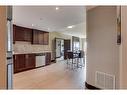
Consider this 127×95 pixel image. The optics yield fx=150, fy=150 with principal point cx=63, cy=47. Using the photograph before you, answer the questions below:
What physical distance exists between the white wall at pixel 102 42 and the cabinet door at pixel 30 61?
3.65 meters

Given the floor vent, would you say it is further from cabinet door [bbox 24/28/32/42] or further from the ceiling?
cabinet door [bbox 24/28/32/42]

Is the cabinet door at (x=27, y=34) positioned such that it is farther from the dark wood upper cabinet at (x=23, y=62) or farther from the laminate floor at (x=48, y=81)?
the laminate floor at (x=48, y=81)

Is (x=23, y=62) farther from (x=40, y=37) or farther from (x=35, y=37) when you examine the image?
(x=40, y=37)

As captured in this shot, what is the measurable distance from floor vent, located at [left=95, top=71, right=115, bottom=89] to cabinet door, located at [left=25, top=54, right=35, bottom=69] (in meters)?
4.08

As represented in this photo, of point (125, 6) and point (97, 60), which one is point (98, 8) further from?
point (125, 6)

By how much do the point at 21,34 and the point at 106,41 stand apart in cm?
461

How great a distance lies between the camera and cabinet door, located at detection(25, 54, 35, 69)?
698 cm

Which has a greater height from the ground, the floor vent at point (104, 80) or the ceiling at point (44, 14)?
the ceiling at point (44, 14)

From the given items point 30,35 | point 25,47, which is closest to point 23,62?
point 25,47

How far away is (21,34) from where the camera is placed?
700 centimetres

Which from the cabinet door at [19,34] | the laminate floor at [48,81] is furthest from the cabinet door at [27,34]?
the laminate floor at [48,81]

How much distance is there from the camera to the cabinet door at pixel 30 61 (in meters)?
6.98

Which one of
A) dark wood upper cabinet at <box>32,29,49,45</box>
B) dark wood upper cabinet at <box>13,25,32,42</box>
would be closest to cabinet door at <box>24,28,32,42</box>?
dark wood upper cabinet at <box>13,25,32,42</box>
